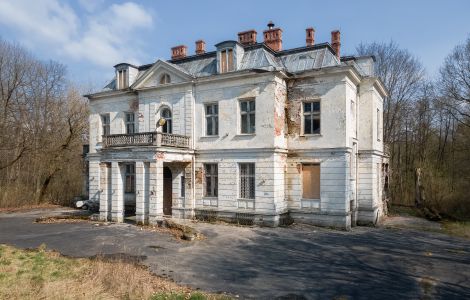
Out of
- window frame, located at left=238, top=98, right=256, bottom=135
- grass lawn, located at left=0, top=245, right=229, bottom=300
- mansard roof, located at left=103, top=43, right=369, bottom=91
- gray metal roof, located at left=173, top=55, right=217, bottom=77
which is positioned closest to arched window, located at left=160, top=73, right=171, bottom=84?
mansard roof, located at left=103, top=43, right=369, bottom=91

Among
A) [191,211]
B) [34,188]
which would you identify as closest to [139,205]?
[191,211]

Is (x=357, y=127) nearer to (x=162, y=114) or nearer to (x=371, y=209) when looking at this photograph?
(x=371, y=209)

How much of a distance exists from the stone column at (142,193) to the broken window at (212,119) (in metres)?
4.08

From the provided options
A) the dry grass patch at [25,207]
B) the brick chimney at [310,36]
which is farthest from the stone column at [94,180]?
the brick chimney at [310,36]

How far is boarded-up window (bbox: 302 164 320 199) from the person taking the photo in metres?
18.1

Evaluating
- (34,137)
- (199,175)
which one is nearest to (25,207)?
(34,137)

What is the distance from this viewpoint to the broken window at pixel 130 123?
76.0 feet

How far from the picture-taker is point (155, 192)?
18.1m

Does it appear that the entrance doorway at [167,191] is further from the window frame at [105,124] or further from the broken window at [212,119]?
the window frame at [105,124]

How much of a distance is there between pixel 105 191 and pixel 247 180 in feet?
26.4

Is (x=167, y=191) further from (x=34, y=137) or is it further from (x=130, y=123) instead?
(x=34, y=137)

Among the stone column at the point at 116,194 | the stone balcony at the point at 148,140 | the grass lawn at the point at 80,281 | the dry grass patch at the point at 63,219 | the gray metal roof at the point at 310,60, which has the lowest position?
the dry grass patch at the point at 63,219

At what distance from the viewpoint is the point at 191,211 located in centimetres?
1970

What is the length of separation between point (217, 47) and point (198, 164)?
21.9 ft
